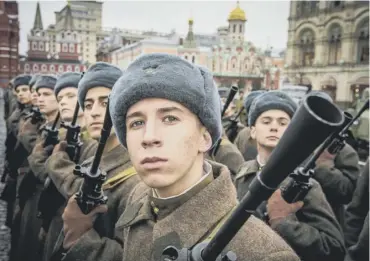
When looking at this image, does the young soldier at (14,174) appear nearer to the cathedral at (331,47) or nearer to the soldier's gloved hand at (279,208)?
the soldier's gloved hand at (279,208)

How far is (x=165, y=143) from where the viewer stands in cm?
167

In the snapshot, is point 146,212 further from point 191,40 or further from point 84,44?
point 84,44

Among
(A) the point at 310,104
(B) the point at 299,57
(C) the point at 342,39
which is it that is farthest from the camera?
(B) the point at 299,57

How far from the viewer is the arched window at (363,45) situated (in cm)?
3544

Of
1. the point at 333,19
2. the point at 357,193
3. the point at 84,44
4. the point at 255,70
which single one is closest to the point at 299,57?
the point at 333,19

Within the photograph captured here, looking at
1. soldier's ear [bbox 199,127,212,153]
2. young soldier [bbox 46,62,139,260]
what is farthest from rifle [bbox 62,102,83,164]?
soldier's ear [bbox 199,127,212,153]

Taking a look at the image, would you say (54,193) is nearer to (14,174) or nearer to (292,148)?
(292,148)

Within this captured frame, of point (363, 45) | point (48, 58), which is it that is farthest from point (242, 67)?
point (48, 58)

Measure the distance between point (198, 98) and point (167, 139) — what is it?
241 mm

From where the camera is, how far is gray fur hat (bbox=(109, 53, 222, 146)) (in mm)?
1762

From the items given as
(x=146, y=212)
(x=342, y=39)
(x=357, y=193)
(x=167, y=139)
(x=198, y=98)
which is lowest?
(x=357, y=193)

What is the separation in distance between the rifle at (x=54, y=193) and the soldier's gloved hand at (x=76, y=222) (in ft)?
3.59

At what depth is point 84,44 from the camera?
9969 centimetres

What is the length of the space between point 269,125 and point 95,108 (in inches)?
56.0
